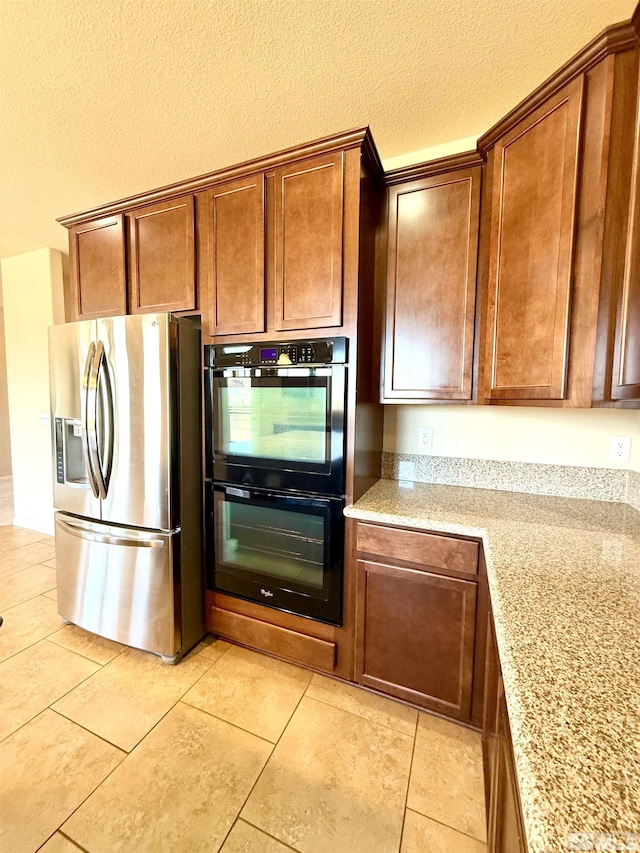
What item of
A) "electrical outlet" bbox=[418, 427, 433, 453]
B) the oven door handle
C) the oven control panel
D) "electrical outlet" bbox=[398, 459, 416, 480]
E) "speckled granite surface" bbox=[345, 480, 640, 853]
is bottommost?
"speckled granite surface" bbox=[345, 480, 640, 853]

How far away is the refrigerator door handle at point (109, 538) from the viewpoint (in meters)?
1.79

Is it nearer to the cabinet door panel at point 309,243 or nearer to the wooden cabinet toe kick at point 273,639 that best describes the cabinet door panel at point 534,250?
the cabinet door panel at point 309,243

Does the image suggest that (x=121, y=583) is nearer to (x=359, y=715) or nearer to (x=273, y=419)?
(x=273, y=419)

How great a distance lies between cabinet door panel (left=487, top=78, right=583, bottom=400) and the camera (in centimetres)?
129

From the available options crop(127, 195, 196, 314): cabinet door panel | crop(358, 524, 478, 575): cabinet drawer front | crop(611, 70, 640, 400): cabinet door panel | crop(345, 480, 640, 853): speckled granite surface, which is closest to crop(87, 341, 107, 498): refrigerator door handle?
crop(127, 195, 196, 314): cabinet door panel

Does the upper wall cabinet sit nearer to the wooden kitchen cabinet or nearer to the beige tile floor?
the wooden kitchen cabinet

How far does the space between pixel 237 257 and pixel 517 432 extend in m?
1.71

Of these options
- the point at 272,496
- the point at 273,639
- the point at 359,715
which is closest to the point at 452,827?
the point at 359,715

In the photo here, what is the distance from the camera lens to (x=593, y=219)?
122 centimetres

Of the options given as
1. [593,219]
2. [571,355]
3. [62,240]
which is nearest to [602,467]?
[571,355]

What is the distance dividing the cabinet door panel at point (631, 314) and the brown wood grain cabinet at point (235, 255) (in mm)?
1413

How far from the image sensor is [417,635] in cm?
152

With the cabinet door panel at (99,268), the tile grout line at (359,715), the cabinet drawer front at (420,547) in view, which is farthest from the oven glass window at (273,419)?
the tile grout line at (359,715)

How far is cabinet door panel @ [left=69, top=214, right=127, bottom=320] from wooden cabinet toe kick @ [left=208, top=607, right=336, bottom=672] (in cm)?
188
